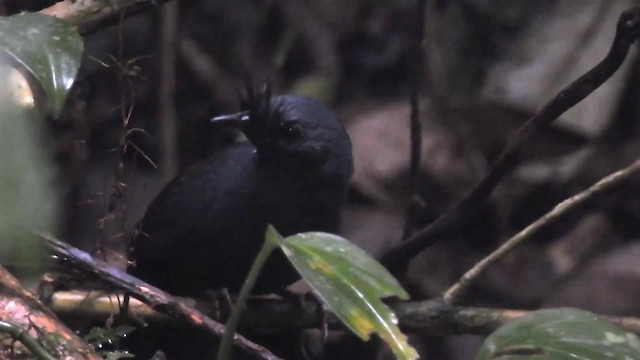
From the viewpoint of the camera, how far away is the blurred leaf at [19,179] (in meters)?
0.76

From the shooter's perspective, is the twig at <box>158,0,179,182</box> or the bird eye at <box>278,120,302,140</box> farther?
the twig at <box>158,0,179,182</box>

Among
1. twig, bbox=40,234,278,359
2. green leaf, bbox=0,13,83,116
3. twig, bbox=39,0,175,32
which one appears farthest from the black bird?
green leaf, bbox=0,13,83,116

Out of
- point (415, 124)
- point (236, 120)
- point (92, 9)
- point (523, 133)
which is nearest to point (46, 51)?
point (92, 9)

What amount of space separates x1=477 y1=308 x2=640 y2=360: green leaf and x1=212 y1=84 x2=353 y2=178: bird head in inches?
40.8

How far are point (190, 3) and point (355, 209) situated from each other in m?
1.22

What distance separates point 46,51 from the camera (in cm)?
134

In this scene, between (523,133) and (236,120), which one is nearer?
(523,133)

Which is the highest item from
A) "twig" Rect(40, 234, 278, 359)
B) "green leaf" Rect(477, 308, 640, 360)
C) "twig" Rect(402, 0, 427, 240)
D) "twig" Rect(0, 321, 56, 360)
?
"twig" Rect(402, 0, 427, 240)

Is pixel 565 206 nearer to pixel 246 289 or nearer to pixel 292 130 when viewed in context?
pixel 292 130

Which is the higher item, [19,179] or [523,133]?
[523,133]

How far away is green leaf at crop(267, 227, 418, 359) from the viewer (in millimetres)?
1161

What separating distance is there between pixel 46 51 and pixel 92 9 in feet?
2.78

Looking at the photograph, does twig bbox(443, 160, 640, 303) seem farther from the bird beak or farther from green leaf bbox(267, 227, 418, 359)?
green leaf bbox(267, 227, 418, 359)

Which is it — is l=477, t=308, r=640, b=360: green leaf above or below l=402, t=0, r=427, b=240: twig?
below
